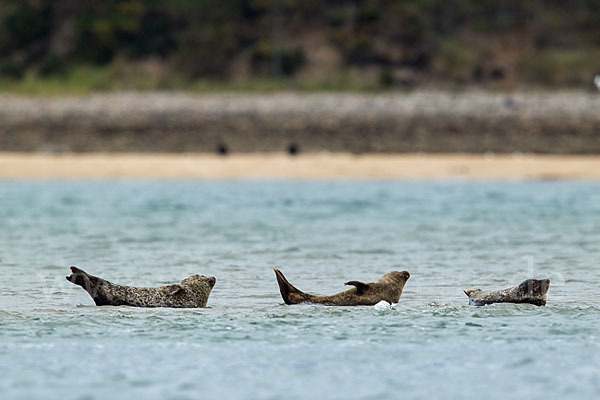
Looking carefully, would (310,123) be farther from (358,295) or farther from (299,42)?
(358,295)

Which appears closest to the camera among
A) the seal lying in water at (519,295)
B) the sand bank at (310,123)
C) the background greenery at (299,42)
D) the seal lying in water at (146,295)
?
the seal lying in water at (519,295)

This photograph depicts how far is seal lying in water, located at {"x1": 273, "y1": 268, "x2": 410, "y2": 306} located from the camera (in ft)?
39.5

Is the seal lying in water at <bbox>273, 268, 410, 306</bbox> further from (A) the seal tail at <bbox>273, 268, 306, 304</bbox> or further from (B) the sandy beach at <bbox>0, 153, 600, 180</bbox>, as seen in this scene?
(B) the sandy beach at <bbox>0, 153, 600, 180</bbox>

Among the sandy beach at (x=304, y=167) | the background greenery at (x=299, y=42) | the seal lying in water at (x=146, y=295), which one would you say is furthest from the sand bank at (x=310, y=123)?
the seal lying in water at (x=146, y=295)

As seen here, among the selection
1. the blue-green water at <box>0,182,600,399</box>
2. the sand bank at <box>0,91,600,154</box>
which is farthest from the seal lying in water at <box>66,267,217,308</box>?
the sand bank at <box>0,91,600,154</box>

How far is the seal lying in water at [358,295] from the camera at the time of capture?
1203 cm

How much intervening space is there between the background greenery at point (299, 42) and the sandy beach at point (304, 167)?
20275 mm

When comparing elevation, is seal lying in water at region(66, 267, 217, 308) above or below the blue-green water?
above

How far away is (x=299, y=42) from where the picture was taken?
71.2 m

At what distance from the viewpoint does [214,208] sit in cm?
2656

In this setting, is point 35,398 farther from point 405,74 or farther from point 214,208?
point 405,74

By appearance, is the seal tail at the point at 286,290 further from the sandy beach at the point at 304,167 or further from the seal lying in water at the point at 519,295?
the sandy beach at the point at 304,167

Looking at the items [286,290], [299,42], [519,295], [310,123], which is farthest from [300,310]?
[299,42]

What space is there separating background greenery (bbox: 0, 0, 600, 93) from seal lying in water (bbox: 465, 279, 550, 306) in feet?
159
